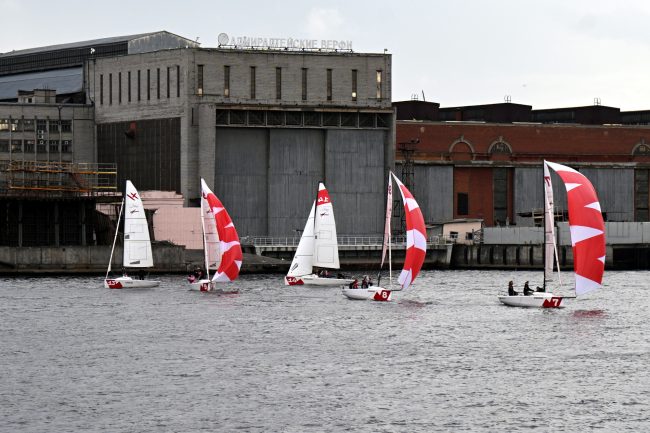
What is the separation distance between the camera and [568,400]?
52906mm

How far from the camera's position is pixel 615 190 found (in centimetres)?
16088

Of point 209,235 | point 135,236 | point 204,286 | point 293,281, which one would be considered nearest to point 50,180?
point 135,236

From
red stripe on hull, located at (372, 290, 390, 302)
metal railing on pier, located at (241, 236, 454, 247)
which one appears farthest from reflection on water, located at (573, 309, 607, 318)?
metal railing on pier, located at (241, 236, 454, 247)

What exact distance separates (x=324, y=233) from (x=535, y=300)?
2488 cm

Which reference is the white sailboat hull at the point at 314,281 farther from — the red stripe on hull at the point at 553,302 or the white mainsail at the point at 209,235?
the red stripe on hull at the point at 553,302

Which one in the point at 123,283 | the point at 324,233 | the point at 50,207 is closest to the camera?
the point at 123,283

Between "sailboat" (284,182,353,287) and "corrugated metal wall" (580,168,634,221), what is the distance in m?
60.9

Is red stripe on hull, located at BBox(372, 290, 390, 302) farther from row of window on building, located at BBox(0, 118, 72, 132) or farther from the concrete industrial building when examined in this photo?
row of window on building, located at BBox(0, 118, 72, 132)

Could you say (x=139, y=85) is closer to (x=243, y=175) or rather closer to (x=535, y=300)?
(x=243, y=175)

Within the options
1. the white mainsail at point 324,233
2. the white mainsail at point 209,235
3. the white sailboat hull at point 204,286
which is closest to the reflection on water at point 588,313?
the white mainsail at point 324,233

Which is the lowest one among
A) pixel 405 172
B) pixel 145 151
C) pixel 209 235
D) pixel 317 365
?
pixel 317 365

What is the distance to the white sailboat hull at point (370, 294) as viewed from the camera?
304 feet

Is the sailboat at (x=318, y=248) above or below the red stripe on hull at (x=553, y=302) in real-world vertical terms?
Result: above

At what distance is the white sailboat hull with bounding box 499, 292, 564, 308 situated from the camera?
84375 millimetres
